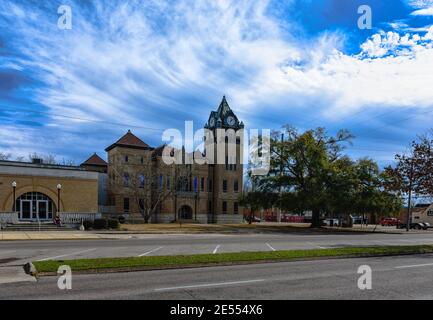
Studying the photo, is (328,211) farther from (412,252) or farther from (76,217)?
(412,252)

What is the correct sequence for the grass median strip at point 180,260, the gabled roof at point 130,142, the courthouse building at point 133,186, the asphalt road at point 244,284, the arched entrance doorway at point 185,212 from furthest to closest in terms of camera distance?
the arched entrance doorway at point 185,212
the gabled roof at point 130,142
the courthouse building at point 133,186
the grass median strip at point 180,260
the asphalt road at point 244,284

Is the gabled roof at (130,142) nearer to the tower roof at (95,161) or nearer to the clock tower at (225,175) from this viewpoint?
the tower roof at (95,161)

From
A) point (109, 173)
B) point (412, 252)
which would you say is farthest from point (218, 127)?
point (412, 252)

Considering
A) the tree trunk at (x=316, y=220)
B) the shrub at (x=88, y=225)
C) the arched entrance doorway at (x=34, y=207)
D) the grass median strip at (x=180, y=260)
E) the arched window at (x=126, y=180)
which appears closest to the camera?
the grass median strip at (x=180, y=260)

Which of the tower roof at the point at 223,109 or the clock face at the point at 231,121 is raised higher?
the tower roof at the point at 223,109

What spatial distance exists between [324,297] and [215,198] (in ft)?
199

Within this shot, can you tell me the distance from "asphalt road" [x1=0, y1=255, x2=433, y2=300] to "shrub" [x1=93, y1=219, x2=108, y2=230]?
27.2m

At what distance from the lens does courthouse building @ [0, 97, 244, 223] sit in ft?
150

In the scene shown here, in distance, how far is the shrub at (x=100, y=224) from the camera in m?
39.5

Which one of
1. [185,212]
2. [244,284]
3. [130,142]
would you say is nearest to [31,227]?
[130,142]

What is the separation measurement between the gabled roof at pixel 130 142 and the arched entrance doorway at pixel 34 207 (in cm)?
1721

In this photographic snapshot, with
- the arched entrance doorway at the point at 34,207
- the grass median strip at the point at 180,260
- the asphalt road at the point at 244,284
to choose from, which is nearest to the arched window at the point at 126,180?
the arched entrance doorway at the point at 34,207

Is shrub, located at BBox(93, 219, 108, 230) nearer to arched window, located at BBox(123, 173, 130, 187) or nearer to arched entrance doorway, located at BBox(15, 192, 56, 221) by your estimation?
arched entrance doorway, located at BBox(15, 192, 56, 221)
